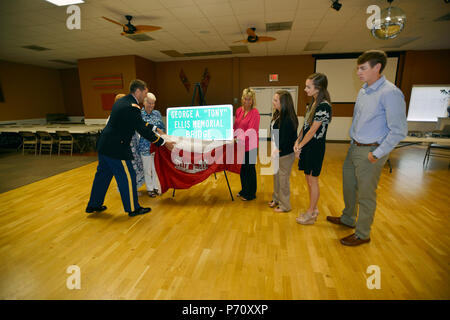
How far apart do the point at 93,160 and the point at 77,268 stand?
468 cm

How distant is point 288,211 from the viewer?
9.20 feet

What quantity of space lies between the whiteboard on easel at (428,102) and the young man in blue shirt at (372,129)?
27.2 ft

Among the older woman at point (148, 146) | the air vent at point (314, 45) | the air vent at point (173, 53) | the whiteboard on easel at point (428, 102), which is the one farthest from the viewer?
the whiteboard on easel at point (428, 102)

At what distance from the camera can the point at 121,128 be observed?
7.97 feet

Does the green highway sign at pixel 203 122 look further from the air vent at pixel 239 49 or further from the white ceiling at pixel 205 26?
the air vent at pixel 239 49

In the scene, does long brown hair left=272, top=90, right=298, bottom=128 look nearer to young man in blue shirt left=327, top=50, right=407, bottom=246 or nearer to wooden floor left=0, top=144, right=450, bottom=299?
young man in blue shirt left=327, top=50, right=407, bottom=246

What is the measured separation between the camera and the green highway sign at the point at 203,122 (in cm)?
276

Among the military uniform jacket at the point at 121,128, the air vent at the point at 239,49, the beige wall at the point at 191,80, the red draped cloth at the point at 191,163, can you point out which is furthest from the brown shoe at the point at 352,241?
the beige wall at the point at 191,80

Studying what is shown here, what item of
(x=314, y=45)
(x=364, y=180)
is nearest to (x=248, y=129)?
(x=364, y=180)

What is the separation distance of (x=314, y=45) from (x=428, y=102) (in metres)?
4.82

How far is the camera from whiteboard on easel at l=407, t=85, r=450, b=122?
7.71 meters

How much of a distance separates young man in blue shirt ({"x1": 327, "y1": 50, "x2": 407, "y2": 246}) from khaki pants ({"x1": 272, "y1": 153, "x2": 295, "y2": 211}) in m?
0.62

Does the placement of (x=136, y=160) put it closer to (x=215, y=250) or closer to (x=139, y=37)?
(x=215, y=250)

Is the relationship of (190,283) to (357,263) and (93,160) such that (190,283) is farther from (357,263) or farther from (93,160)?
(93,160)
